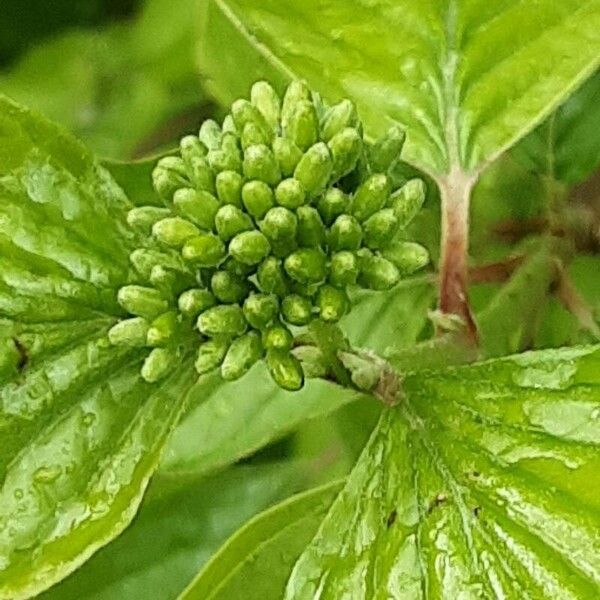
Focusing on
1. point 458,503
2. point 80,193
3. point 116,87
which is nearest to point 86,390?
point 80,193

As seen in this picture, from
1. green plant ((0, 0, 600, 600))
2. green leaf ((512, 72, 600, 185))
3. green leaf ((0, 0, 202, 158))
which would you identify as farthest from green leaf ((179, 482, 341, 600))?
green leaf ((0, 0, 202, 158))

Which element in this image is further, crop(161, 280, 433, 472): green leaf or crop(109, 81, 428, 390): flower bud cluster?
crop(161, 280, 433, 472): green leaf

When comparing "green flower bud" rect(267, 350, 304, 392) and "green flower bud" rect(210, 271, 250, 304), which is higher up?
"green flower bud" rect(210, 271, 250, 304)

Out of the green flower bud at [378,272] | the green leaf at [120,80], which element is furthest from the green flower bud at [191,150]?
the green leaf at [120,80]

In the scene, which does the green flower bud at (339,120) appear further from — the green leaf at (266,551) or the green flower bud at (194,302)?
the green leaf at (266,551)

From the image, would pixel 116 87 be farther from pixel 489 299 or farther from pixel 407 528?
pixel 407 528

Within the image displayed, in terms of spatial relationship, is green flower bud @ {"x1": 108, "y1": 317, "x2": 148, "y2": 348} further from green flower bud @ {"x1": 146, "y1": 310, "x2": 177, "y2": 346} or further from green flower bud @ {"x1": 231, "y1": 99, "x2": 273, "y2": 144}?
green flower bud @ {"x1": 231, "y1": 99, "x2": 273, "y2": 144}

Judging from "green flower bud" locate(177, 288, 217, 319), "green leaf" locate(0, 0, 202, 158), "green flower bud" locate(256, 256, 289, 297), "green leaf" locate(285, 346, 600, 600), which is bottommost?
"green leaf" locate(285, 346, 600, 600)
